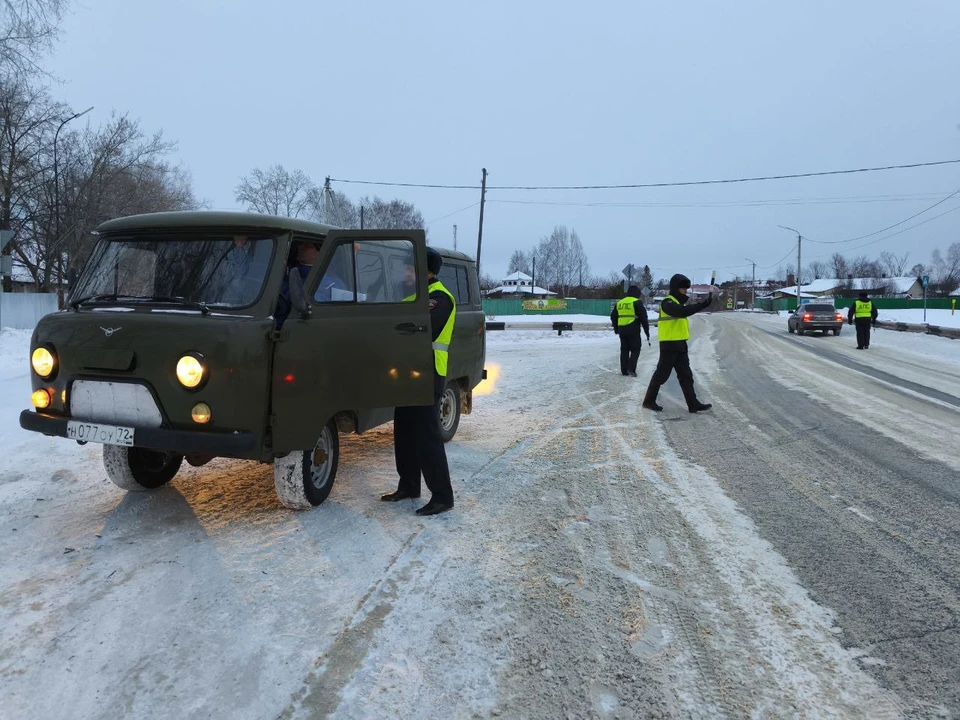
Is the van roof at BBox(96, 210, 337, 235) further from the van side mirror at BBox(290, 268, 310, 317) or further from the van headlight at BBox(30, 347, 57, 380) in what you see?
the van headlight at BBox(30, 347, 57, 380)

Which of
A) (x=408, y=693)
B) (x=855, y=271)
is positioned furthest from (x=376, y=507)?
(x=855, y=271)

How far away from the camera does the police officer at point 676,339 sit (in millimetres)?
8258

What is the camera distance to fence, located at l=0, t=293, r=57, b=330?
23.4 metres

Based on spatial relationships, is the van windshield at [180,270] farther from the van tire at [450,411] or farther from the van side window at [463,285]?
the van side window at [463,285]

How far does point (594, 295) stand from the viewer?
78.1 metres

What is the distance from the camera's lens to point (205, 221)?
4.19 metres

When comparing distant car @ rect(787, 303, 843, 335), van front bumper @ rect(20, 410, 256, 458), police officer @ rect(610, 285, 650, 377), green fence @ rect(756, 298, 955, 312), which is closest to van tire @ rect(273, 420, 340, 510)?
van front bumper @ rect(20, 410, 256, 458)

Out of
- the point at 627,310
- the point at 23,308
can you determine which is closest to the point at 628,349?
the point at 627,310

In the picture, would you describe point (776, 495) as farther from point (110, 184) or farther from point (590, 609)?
point (110, 184)

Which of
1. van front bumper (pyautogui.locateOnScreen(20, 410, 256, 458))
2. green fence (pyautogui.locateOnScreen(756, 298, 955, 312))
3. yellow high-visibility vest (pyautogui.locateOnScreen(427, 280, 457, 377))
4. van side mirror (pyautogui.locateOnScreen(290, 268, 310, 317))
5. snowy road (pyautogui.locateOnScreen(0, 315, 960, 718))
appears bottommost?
snowy road (pyautogui.locateOnScreen(0, 315, 960, 718))

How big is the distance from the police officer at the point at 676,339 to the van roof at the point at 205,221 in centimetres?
533

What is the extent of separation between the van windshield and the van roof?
0.23ft

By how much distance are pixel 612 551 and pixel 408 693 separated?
67.7 inches

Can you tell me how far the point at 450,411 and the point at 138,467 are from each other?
3.04m
